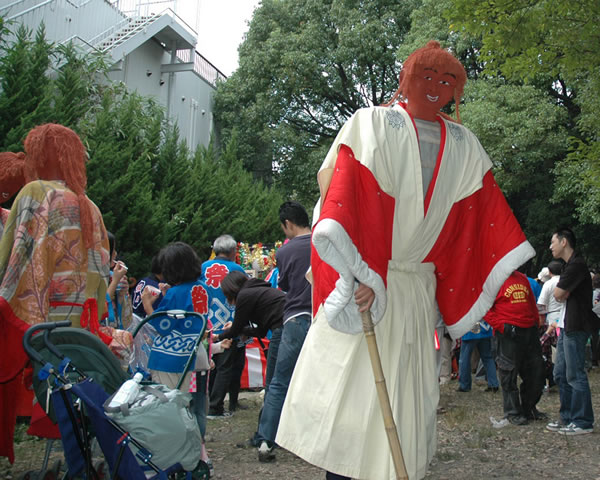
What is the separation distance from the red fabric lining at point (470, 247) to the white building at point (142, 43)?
9.71 m

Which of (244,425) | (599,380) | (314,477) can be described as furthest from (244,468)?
(599,380)

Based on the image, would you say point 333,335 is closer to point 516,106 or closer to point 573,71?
point 573,71

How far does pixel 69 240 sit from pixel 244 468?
2.04m

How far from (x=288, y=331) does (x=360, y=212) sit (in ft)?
6.41

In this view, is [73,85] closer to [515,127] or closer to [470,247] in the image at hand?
[470,247]

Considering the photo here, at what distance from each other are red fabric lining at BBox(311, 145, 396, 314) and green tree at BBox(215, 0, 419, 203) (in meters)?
18.6

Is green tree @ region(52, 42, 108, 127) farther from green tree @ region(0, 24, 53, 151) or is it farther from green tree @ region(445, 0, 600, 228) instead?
green tree @ region(445, 0, 600, 228)

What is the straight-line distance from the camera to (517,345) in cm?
587

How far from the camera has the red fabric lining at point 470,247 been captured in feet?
9.80

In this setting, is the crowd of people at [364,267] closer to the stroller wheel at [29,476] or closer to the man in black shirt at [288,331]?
the stroller wheel at [29,476]

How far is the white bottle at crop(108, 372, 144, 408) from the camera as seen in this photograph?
106 inches

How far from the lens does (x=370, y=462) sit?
2.58m

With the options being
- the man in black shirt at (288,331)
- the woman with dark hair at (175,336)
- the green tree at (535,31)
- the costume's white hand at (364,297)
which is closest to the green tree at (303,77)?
the green tree at (535,31)

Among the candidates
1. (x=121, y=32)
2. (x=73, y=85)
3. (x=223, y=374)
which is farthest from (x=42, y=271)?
(x=121, y=32)
